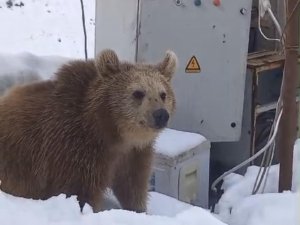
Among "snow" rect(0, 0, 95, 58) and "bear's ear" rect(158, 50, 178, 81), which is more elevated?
"bear's ear" rect(158, 50, 178, 81)

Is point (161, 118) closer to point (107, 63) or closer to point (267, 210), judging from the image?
point (107, 63)

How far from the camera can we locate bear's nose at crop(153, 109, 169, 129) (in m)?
3.76

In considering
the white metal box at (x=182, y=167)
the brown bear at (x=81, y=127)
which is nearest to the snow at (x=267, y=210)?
the white metal box at (x=182, y=167)

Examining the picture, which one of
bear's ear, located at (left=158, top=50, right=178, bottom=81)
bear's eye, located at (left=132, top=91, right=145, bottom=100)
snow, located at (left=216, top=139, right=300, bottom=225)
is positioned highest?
bear's ear, located at (left=158, top=50, right=178, bottom=81)

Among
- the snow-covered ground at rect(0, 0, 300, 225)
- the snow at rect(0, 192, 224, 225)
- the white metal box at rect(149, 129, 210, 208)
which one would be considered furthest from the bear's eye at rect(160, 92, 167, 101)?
the snow at rect(0, 192, 224, 225)

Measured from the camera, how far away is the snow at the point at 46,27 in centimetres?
931

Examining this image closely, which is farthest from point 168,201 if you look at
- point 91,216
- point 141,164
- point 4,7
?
point 4,7

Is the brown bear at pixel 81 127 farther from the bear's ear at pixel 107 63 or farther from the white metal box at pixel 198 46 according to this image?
the white metal box at pixel 198 46

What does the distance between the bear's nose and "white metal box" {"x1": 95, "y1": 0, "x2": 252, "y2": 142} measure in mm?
1273

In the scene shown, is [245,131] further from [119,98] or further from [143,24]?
[119,98]

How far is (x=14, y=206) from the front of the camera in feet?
8.80

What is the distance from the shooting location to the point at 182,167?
15.7ft

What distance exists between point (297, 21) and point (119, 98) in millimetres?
1165

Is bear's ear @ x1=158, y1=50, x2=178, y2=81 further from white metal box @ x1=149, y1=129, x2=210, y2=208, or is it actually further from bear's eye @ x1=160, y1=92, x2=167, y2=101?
white metal box @ x1=149, y1=129, x2=210, y2=208
